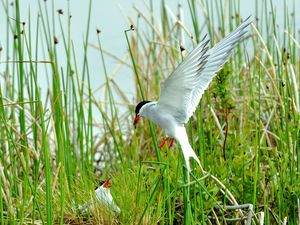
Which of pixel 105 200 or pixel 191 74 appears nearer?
pixel 191 74

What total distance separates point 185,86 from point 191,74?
0.07 meters

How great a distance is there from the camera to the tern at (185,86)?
209 centimetres

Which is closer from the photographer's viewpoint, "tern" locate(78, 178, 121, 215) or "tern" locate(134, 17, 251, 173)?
"tern" locate(134, 17, 251, 173)

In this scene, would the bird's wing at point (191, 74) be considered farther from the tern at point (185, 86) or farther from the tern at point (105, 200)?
the tern at point (105, 200)

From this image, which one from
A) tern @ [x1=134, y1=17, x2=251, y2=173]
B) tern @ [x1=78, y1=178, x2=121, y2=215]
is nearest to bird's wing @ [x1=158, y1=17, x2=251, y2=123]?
tern @ [x1=134, y1=17, x2=251, y2=173]

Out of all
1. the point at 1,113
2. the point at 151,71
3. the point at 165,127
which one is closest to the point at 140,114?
the point at 165,127

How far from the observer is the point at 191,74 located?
210 cm

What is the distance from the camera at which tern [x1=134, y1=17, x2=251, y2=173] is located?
209 centimetres

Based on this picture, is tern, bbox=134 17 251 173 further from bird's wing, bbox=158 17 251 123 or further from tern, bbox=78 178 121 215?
tern, bbox=78 178 121 215

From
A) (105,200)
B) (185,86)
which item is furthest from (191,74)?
(105,200)

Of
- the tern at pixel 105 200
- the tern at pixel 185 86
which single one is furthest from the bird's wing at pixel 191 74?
the tern at pixel 105 200

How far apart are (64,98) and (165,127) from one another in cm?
133

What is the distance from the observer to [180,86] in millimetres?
2158

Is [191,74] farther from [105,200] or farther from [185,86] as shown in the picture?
[105,200]
